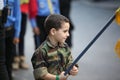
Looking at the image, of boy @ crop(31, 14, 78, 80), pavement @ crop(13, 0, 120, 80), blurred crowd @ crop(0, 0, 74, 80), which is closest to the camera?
boy @ crop(31, 14, 78, 80)

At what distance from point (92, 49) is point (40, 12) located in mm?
3330

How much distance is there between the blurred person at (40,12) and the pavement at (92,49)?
0.79 meters

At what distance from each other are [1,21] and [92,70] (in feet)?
11.8

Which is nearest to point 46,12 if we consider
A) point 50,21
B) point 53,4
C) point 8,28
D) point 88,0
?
point 53,4

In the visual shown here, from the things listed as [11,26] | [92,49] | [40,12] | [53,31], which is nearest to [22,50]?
[40,12]

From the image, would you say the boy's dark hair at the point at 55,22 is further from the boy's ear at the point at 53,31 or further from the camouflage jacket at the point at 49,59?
the camouflage jacket at the point at 49,59

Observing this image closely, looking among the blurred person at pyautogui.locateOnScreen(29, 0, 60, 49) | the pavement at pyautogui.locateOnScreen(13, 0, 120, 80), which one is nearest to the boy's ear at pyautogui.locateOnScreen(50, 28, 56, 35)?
the blurred person at pyautogui.locateOnScreen(29, 0, 60, 49)

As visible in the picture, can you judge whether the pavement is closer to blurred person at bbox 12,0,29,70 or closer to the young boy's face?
blurred person at bbox 12,0,29,70

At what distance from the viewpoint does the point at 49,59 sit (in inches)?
196

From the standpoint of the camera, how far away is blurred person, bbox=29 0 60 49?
8.20m

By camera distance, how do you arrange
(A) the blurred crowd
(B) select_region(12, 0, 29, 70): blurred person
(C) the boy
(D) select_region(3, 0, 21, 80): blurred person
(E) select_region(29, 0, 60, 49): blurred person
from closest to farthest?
(C) the boy → (A) the blurred crowd → (D) select_region(3, 0, 21, 80): blurred person → (E) select_region(29, 0, 60, 49): blurred person → (B) select_region(12, 0, 29, 70): blurred person

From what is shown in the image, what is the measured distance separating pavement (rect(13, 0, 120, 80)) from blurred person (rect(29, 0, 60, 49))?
0.79 metres

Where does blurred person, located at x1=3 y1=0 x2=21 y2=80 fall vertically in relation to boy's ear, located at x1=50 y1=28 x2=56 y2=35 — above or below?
below

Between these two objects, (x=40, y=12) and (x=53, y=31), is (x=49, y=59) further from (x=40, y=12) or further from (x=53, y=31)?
(x=40, y=12)
